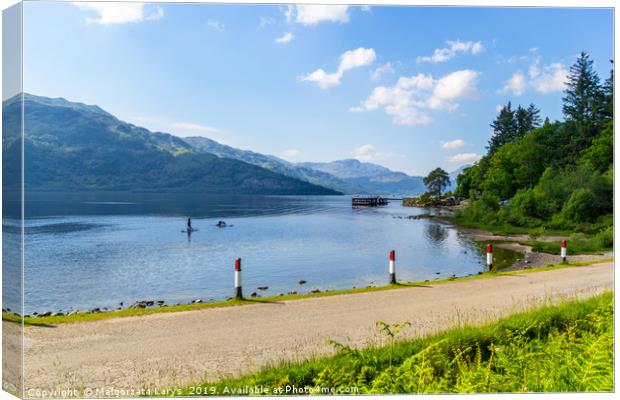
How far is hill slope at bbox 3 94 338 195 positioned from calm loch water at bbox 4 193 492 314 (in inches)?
87.1

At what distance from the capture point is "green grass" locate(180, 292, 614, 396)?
19.7 ft

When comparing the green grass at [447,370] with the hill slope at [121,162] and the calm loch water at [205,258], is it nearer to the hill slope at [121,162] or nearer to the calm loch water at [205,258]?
the calm loch water at [205,258]

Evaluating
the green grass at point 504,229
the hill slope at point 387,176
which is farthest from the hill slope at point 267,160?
the green grass at point 504,229

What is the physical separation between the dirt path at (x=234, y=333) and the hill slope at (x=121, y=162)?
2.96 metres

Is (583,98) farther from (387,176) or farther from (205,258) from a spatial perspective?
(205,258)

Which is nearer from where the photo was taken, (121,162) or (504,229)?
(504,229)

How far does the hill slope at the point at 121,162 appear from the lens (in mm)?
15284

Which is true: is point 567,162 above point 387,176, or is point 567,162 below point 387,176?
above

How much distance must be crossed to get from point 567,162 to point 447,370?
894cm

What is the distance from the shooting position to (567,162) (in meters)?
12.9

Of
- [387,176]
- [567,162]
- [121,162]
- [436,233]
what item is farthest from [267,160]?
[567,162]

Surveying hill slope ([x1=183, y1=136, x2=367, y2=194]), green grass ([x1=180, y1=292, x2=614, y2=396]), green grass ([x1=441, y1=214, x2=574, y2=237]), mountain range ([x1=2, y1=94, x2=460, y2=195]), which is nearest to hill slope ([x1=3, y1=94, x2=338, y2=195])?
mountain range ([x1=2, y1=94, x2=460, y2=195])

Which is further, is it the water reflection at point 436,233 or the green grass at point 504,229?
the water reflection at point 436,233

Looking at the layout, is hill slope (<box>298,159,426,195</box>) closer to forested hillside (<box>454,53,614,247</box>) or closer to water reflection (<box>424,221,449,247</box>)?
forested hillside (<box>454,53,614,247</box>)
